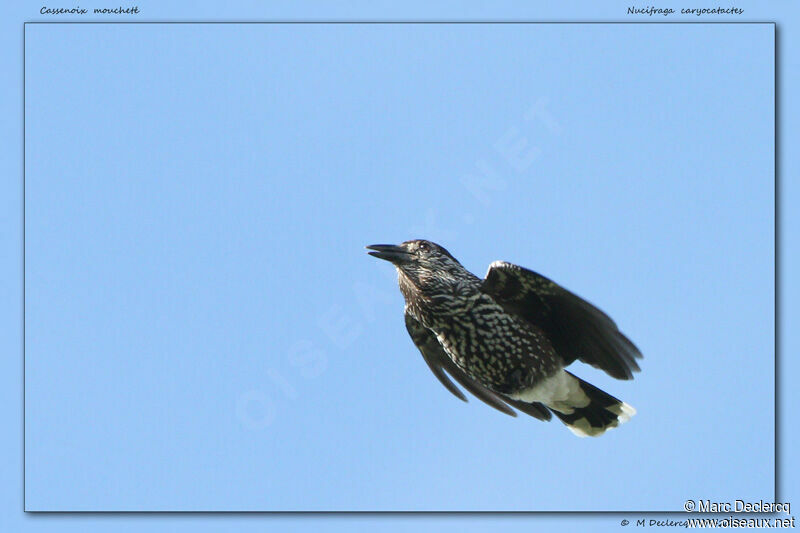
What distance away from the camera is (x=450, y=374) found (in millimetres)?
10711

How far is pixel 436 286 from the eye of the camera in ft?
32.4

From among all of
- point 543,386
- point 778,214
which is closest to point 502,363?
point 543,386

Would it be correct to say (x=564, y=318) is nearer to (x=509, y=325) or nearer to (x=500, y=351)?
(x=509, y=325)

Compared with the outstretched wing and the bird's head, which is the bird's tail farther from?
the bird's head

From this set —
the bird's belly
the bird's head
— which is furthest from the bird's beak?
the bird's belly

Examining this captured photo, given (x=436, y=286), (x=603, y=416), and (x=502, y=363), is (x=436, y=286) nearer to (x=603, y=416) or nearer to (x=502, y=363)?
(x=502, y=363)

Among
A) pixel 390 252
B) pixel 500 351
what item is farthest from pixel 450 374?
pixel 390 252

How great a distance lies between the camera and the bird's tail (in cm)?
1027

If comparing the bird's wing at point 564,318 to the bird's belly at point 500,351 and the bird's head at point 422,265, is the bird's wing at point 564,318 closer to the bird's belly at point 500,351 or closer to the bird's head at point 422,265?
the bird's belly at point 500,351

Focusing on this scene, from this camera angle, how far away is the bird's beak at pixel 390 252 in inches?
392

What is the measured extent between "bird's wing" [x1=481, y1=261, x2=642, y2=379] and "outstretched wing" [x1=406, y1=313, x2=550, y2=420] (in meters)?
0.77

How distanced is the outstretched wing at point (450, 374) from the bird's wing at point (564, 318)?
767 millimetres

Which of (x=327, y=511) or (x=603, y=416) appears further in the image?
(x=603, y=416)

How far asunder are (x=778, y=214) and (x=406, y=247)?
318cm
